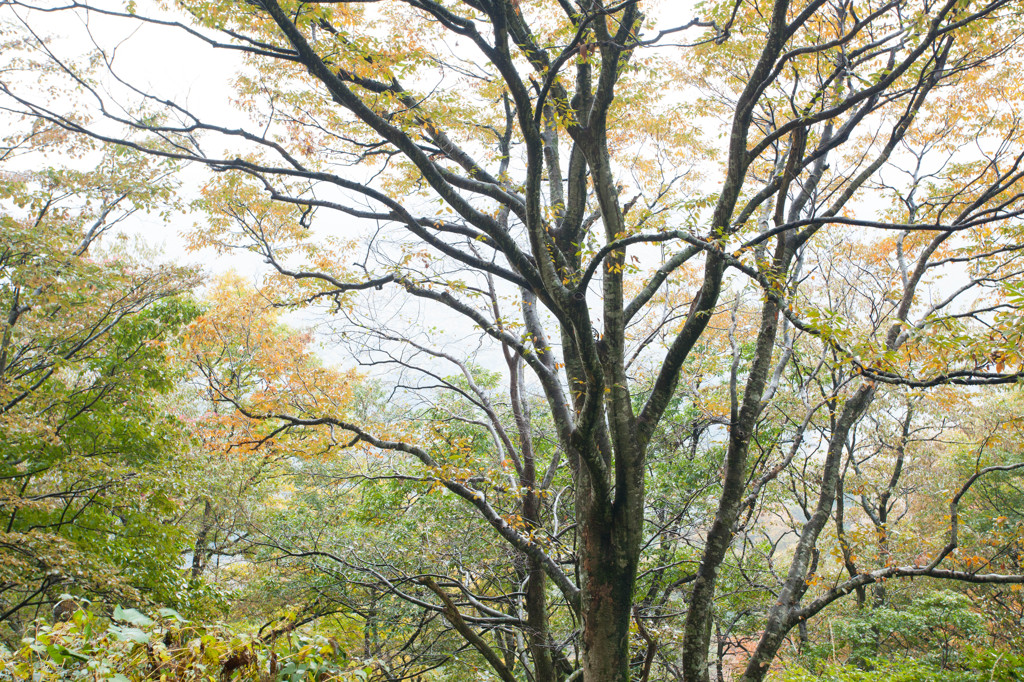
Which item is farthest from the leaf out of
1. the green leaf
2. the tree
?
the tree

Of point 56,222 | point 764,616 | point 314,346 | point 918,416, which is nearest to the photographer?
point 56,222

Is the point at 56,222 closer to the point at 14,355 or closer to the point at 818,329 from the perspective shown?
the point at 14,355

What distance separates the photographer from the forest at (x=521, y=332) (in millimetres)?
3598

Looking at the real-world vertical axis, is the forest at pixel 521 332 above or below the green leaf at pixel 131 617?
above

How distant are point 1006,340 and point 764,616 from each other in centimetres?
743

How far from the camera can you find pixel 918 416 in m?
11.7

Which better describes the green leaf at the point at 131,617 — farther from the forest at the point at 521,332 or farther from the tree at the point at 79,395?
the tree at the point at 79,395

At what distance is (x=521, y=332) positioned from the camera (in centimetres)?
789

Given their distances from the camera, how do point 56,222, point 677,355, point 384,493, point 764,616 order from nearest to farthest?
point 677,355
point 56,222
point 764,616
point 384,493

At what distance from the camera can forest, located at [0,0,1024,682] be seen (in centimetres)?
360

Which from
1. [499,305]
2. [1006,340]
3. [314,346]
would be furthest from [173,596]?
[1006,340]

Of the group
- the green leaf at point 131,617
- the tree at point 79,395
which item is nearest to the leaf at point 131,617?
the green leaf at point 131,617

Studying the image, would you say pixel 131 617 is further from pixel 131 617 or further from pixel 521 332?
pixel 521 332

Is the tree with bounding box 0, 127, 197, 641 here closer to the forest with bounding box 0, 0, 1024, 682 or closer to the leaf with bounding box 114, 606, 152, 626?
the forest with bounding box 0, 0, 1024, 682
